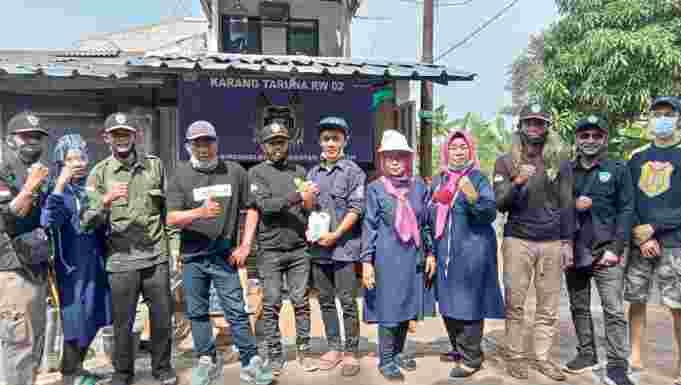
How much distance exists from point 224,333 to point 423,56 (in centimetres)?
560

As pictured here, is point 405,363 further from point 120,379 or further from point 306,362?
point 120,379

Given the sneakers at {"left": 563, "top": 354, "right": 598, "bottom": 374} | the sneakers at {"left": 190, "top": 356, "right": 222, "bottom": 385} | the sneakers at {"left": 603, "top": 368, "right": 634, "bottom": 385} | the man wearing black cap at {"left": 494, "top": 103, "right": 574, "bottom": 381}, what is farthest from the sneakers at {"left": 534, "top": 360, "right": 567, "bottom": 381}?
the sneakers at {"left": 190, "top": 356, "right": 222, "bottom": 385}

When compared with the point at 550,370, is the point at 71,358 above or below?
above

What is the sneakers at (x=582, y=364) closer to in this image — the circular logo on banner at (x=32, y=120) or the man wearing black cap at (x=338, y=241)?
the man wearing black cap at (x=338, y=241)

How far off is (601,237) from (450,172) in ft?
4.29

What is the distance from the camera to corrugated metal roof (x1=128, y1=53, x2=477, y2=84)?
19.4 feet

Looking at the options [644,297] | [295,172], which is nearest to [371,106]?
[295,172]

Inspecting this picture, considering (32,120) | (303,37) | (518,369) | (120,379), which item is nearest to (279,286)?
(120,379)

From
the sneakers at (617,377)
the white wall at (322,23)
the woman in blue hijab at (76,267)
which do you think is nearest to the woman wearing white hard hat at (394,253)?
the sneakers at (617,377)

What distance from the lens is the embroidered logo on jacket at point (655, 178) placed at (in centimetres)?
391

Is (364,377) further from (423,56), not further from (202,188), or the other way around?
(423,56)

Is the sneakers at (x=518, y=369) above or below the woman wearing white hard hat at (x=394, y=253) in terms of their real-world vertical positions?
below

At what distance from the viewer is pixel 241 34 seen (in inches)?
385

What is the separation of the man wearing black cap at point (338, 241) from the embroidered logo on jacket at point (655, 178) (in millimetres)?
2276
